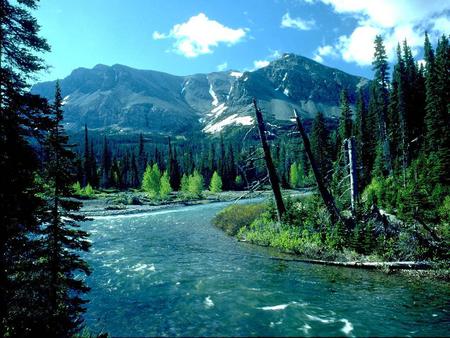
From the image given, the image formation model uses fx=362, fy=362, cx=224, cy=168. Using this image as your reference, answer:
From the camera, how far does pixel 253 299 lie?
41.5ft

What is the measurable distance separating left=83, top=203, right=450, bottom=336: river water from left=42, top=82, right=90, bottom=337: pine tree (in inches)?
47.8

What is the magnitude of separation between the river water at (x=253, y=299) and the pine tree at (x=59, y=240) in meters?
1.21

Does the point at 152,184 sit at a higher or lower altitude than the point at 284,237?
higher

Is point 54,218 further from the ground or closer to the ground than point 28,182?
closer to the ground

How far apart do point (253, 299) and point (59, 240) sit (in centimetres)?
678

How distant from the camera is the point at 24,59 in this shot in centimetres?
1238

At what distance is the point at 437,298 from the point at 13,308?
525 inches

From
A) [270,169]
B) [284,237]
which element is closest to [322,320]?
[284,237]

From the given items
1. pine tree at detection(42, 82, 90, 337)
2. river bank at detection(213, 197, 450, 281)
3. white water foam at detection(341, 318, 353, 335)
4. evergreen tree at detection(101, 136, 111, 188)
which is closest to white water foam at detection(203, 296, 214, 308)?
pine tree at detection(42, 82, 90, 337)

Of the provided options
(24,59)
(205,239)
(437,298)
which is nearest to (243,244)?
(205,239)

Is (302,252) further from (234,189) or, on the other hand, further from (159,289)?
(234,189)

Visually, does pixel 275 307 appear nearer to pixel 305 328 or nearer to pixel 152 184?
pixel 305 328

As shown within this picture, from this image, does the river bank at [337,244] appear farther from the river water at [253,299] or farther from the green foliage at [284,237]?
the river water at [253,299]

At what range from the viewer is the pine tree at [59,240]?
11.0 m
